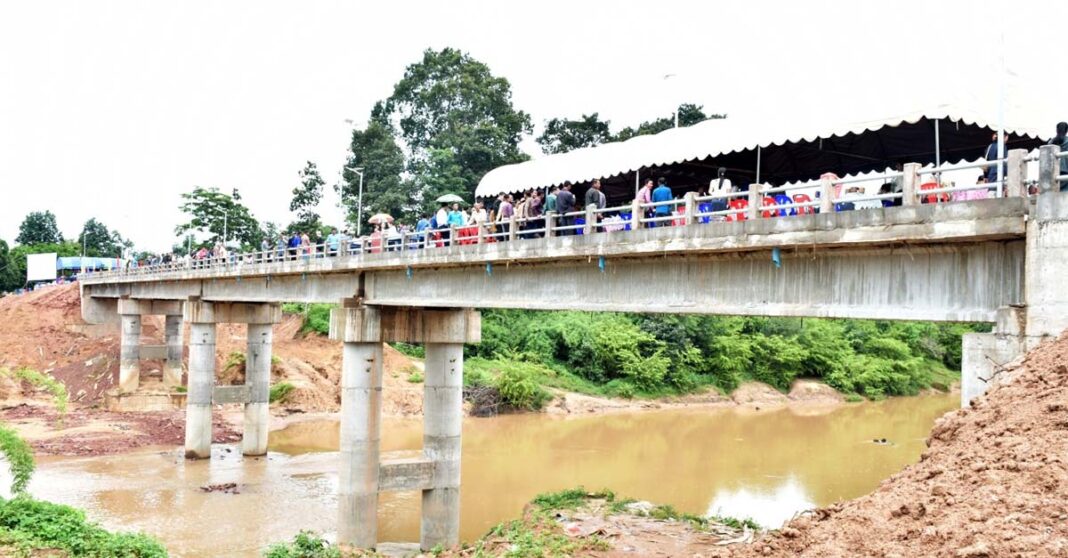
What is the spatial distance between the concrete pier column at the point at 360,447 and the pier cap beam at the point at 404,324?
0.34 metres

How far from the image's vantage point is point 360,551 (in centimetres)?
1770

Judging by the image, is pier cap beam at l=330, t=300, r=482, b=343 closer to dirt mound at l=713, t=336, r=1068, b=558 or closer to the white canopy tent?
the white canopy tent

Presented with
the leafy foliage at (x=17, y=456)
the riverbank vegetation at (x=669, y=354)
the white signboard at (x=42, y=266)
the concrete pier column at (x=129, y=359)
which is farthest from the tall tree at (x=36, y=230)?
the leafy foliage at (x=17, y=456)

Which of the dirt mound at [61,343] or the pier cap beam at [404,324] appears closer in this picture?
the pier cap beam at [404,324]

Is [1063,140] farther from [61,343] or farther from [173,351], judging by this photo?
[61,343]

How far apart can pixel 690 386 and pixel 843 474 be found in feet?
74.3

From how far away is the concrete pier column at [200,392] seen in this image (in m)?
30.9

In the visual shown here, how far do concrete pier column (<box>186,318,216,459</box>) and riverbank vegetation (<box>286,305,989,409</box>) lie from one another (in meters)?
15.7

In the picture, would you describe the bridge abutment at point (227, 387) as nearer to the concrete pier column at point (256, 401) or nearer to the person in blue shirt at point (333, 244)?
the concrete pier column at point (256, 401)

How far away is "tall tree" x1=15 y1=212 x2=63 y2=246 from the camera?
359ft

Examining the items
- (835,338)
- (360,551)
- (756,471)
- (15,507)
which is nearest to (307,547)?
(360,551)

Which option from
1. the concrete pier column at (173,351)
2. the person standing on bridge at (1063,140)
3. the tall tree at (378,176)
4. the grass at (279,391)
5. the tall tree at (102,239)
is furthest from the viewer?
the tall tree at (102,239)

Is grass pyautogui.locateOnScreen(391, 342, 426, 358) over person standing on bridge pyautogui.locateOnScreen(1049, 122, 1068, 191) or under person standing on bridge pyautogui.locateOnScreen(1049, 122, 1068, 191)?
under

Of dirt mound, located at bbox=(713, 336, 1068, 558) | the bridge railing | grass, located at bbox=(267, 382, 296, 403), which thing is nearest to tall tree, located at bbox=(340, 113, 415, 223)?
grass, located at bbox=(267, 382, 296, 403)
